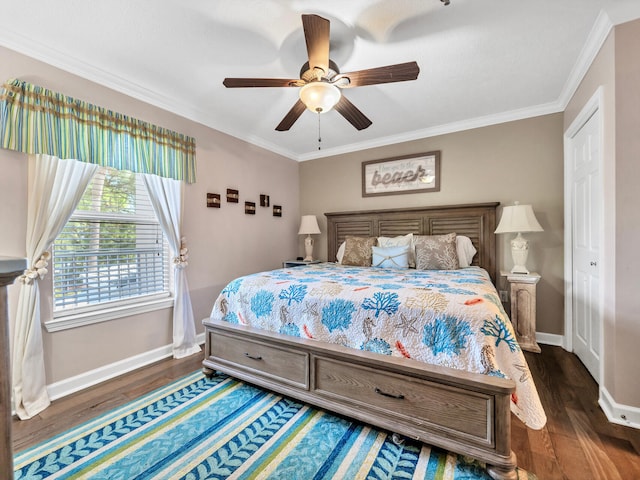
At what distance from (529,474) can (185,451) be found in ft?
5.84

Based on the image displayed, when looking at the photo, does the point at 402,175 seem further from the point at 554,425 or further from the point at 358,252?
the point at 554,425

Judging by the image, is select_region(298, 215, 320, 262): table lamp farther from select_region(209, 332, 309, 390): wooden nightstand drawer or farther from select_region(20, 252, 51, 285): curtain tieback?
select_region(20, 252, 51, 285): curtain tieback

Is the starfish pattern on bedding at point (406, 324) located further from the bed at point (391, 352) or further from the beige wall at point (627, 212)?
the beige wall at point (627, 212)

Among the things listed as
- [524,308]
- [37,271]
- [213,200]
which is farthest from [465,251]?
[37,271]

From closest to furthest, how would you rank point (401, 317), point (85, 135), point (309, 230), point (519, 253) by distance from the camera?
point (401, 317)
point (85, 135)
point (519, 253)
point (309, 230)

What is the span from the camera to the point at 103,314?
247 centimetres

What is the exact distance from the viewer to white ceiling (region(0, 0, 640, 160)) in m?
1.81

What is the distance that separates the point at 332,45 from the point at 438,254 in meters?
2.21

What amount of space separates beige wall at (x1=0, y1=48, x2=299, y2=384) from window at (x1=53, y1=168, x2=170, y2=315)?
7.0 inches

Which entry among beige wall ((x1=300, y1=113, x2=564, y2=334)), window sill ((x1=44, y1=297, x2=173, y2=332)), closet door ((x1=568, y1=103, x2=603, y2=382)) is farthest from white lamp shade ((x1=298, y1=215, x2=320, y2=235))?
closet door ((x1=568, y1=103, x2=603, y2=382))

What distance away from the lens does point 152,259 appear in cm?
290

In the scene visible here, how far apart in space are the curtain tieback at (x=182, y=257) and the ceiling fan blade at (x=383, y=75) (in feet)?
6.88

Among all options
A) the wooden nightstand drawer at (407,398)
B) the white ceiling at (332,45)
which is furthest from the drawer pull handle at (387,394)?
the white ceiling at (332,45)

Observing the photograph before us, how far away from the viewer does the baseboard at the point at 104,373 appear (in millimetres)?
2213
